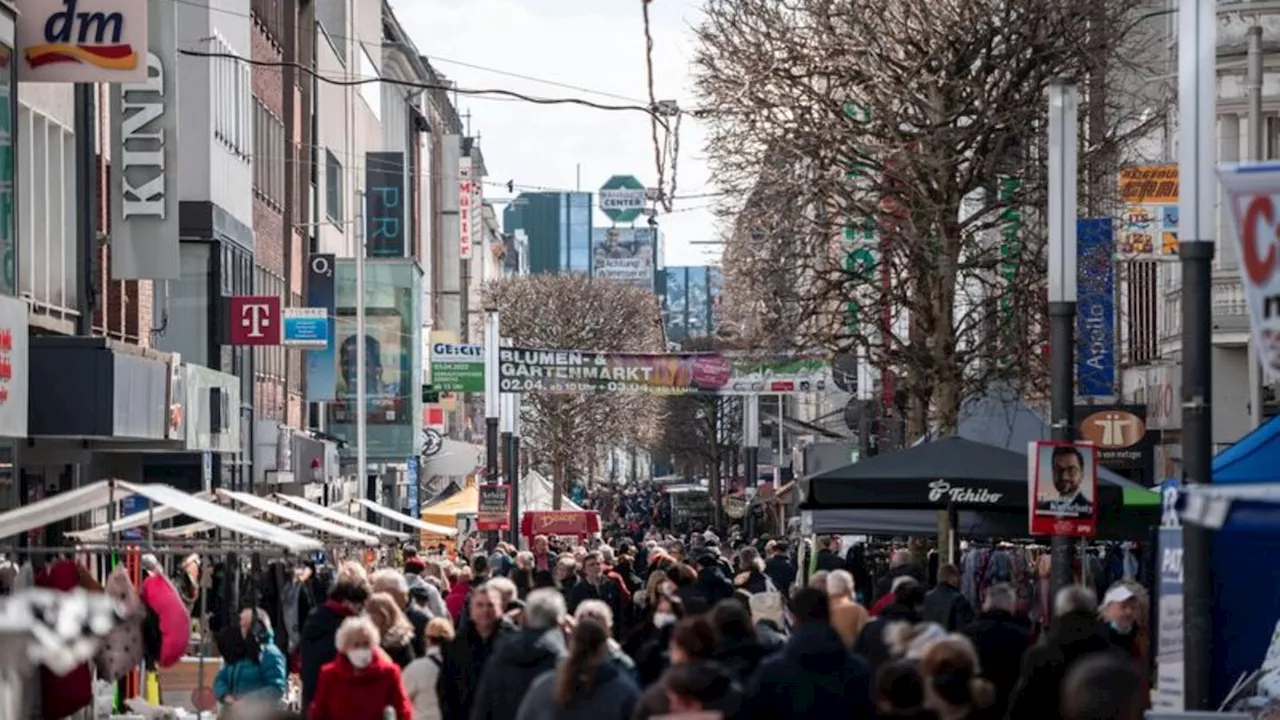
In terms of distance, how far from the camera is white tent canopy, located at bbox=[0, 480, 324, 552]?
1980 centimetres

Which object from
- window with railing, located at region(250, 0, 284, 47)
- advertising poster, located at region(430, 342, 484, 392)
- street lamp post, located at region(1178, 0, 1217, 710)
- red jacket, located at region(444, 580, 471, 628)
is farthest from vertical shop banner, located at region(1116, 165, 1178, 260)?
advertising poster, located at region(430, 342, 484, 392)

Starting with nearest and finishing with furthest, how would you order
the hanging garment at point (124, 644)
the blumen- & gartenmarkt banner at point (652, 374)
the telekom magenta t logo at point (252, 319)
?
1. the hanging garment at point (124, 644)
2. the telekom magenta t logo at point (252, 319)
3. the blumen- & gartenmarkt banner at point (652, 374)

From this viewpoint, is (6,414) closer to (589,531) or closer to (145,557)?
(145,557)

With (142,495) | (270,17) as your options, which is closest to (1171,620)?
(142,495)

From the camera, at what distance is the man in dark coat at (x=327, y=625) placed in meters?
16.9

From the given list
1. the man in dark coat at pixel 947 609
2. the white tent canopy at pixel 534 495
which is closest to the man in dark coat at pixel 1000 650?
the man in dark coat at pixel 947 609

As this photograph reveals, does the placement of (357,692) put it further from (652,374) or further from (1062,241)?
(652,374)

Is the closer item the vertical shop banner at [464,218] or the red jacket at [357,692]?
the red jacket at [357,692]

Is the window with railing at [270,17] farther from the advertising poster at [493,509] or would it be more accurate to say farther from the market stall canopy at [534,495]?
the market stall canopy at [534,495]

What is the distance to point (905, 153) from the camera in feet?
93.4

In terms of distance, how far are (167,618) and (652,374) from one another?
4563 cm

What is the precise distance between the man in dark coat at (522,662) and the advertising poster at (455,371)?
171 feet

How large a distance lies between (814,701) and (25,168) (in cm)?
1912

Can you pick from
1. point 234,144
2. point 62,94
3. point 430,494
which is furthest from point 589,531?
point 430,494
